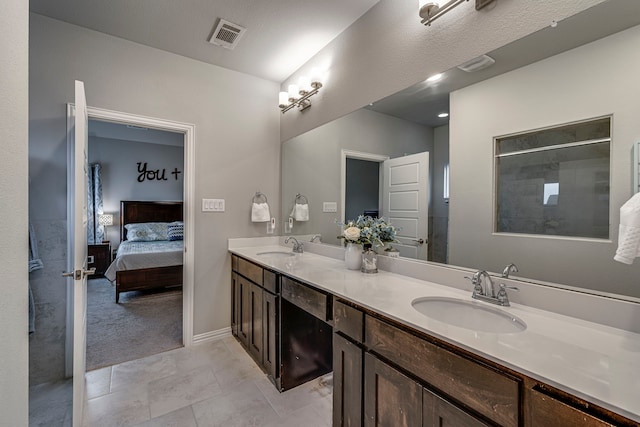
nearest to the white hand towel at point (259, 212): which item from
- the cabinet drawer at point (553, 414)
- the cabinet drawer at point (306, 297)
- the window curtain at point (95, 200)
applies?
the cabinet drawer at point (306, 297)

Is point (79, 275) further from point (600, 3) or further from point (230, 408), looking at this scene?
point (600, 3)

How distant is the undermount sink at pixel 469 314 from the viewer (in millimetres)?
1084

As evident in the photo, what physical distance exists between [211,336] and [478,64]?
289 centimetres

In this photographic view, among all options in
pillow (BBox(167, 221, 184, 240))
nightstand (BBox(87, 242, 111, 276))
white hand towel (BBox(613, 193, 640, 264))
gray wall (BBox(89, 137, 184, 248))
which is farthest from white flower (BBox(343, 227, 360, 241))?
gray wall (BBox(89, 137, 184, 248))

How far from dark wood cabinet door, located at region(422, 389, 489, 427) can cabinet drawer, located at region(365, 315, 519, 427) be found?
0.03 m

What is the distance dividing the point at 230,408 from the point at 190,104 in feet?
7.85

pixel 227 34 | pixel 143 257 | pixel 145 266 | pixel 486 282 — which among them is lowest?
pixel 145 266

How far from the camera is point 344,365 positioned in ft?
4.27

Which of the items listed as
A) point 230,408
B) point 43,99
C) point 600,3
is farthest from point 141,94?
point 600,3

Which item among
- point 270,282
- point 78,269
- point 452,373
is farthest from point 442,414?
point 78,269

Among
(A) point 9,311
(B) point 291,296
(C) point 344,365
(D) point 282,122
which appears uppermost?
(D) point 282,122

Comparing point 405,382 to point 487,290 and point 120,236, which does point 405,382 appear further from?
point 120,236

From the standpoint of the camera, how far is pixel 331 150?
2.40m

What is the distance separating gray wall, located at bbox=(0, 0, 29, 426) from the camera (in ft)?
2.20
